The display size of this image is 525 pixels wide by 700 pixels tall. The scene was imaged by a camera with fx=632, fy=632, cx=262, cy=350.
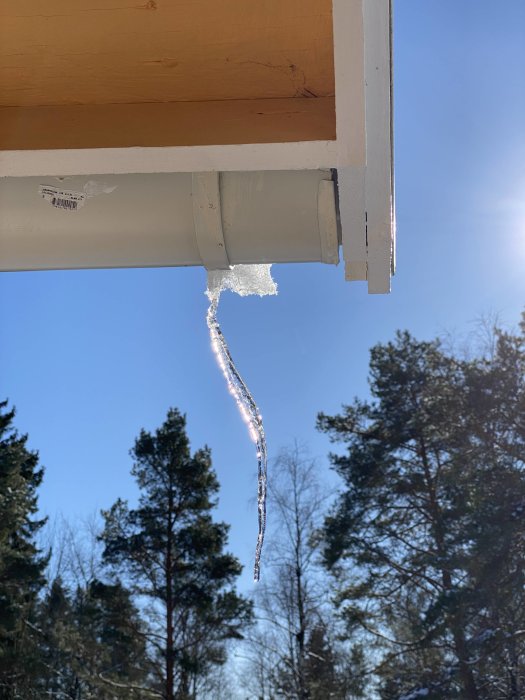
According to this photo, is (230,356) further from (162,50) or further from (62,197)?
(162,50)

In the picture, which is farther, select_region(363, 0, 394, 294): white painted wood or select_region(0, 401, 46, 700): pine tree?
select_region(0, 401, 46, 700): pine tree

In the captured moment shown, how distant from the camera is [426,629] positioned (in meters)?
9.96

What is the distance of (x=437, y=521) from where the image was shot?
1085 centimetres

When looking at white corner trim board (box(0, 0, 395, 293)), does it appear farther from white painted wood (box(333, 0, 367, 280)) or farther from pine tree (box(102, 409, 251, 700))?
pine tree (box(102, 409, 251, 700))

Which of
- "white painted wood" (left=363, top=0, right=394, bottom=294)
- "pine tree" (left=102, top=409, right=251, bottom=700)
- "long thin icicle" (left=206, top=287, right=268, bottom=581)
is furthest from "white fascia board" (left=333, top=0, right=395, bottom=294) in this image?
"pine tree" (left=102, top=409, right=251, bottom=700)

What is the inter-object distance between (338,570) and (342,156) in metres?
11.5

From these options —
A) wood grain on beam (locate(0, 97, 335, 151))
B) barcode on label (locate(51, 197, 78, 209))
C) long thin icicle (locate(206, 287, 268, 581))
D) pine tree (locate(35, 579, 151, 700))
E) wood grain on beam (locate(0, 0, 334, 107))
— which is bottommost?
long thin icicle (locate(206, 287, 268, 581))

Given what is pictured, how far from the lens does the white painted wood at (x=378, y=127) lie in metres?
0.73

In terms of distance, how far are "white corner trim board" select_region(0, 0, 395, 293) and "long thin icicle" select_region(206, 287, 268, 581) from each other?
0.26 metres

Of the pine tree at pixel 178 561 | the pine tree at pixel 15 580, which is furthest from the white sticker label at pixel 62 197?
the pine tree at pixel 178 561

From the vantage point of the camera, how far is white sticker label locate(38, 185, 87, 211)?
36.4 inches

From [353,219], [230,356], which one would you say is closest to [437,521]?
[230,356]

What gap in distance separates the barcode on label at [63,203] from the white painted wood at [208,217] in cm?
18

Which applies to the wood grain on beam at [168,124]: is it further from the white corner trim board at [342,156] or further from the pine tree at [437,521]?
the pine tree at [437,521]
